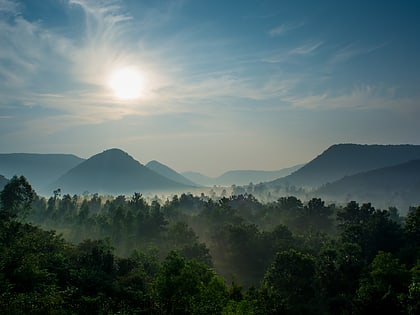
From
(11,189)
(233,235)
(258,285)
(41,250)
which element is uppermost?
(11,189)

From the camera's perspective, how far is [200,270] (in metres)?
34.5

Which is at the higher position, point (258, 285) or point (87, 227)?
point (87, 227)

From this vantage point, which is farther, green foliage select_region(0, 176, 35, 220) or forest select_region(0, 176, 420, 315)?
green foliage select_region(0, 176, 35, 220)

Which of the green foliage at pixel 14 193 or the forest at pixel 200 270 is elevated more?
the green foliage at pixel 14 193

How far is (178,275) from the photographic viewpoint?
2564 centimetres

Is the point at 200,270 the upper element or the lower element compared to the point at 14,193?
lower

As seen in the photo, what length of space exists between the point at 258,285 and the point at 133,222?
38.4 meters

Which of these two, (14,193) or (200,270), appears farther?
(14,193)

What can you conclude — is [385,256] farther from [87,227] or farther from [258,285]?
[87,227]

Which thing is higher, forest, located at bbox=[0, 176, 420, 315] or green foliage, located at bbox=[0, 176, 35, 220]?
green foliage, located at bbox=[0, 176, 35, 220]

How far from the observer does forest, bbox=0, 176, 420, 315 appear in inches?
965

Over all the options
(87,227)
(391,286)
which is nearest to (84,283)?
(391,286)

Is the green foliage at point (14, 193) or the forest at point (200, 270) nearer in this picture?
the forest at point (200, 270)

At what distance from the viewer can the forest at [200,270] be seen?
24.5 meters
